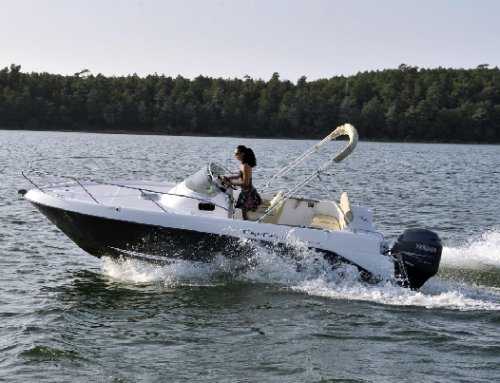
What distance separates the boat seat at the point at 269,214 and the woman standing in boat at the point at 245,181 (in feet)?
0.59

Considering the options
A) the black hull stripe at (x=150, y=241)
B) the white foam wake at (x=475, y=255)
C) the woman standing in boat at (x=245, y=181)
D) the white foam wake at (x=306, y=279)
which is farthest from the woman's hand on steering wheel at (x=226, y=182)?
the white foam wake at (x=475, y=255)

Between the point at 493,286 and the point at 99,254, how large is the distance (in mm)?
6520

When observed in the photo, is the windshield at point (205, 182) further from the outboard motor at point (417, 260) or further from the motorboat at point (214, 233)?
the outboard motor at point (417, 260)

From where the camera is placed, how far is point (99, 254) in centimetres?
1245

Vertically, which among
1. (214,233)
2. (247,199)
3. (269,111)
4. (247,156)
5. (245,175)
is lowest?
(214,233)

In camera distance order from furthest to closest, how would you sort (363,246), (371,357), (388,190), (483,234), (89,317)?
(388,190)
(483,234)
(363,246)
(89,317)
(371,357)

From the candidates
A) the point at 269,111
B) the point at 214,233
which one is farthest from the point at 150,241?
the point at 269,111

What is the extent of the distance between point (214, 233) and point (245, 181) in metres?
1.09

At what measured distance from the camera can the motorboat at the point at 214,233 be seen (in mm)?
11688

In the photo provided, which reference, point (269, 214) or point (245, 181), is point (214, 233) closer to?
point (245, 181)

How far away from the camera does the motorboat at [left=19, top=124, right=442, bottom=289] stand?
11.7 meters

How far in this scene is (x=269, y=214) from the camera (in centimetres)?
1289

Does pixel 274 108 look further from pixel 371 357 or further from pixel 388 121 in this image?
pixel 371 357

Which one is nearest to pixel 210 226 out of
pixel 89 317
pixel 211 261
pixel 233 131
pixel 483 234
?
pixel 211 261
